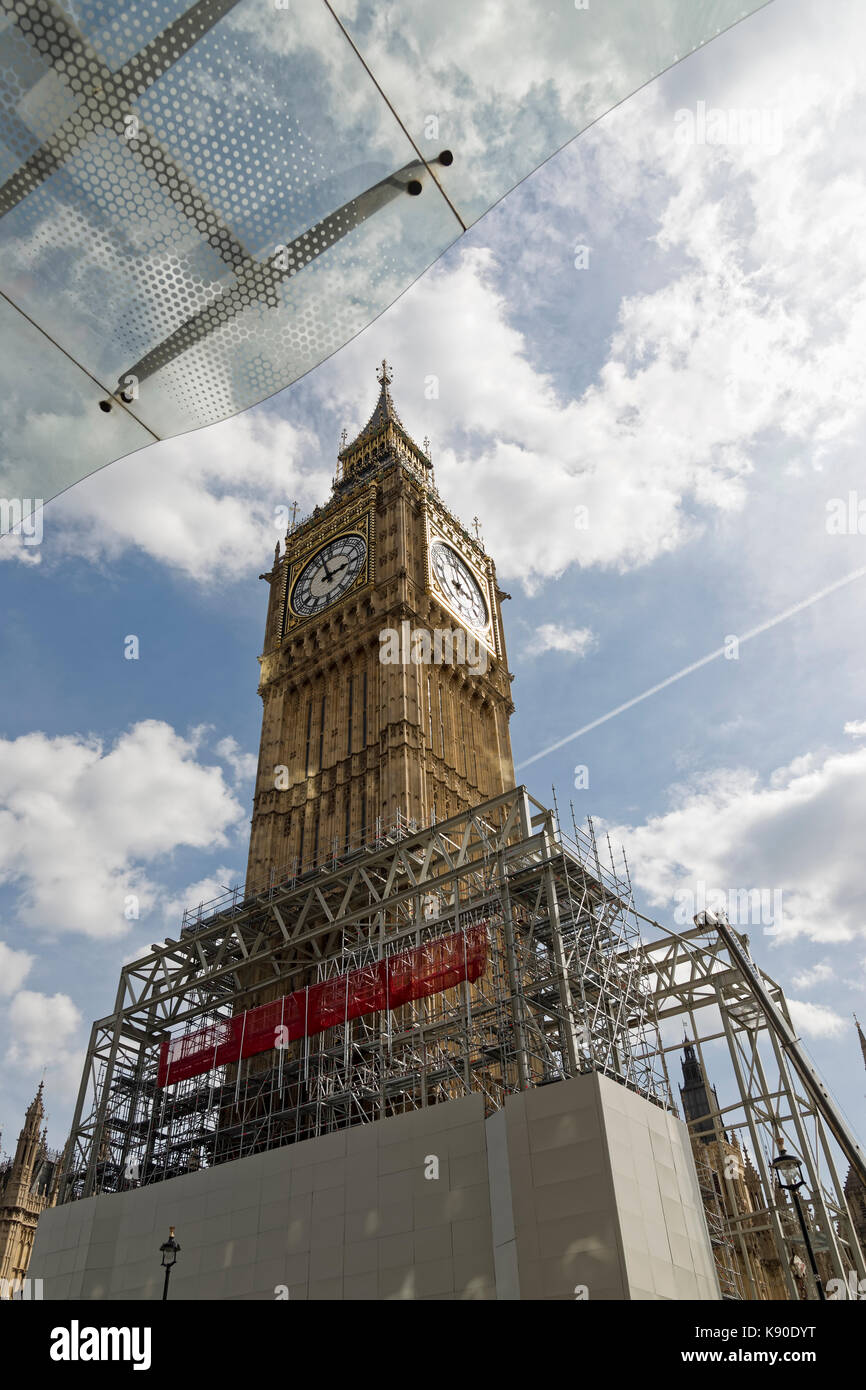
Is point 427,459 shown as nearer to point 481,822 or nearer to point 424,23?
point 481,822

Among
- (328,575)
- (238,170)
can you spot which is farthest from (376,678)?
(238,170)

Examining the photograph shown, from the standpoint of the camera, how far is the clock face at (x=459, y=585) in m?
48.7

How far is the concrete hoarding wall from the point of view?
1931 centimetres

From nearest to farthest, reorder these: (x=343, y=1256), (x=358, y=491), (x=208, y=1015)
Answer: (x=343, y=1256)
(x=208, y=1015)
(x=358, y=491)

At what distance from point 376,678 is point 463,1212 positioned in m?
24.5

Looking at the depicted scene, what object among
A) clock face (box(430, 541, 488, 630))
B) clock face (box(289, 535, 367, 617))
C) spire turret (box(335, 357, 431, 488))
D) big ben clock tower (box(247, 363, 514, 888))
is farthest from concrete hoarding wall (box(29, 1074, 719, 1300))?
spire turret (box(335, 357, 431, 488))

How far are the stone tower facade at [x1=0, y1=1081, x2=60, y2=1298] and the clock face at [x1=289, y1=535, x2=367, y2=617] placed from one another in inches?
1806

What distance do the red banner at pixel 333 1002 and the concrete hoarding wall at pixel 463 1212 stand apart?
4187 millimetres

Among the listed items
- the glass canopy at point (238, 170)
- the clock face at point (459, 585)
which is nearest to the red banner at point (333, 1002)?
the clock face at point (459, 585)

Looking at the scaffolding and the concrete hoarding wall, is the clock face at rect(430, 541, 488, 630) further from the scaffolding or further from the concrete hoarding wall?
the concrete hoarding wall

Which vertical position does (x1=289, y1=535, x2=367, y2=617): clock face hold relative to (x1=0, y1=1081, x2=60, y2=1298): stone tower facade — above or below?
above
